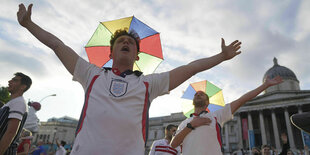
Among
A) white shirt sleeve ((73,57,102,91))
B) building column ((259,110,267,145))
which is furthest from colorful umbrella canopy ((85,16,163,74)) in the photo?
building column ((259,110,267,145))

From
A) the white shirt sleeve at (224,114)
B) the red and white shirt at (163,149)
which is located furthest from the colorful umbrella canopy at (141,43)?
the red and white shirt at (163,149)

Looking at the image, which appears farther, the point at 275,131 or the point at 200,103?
the point at 275,131

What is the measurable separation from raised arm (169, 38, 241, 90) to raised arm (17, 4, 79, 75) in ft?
3.38

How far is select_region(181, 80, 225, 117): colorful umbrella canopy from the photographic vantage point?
7148 mm

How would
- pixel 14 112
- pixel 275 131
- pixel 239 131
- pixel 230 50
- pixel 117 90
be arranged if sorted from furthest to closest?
pixel 239 131 < pixel 275 131 < pixel 14 112 < pixel 230 50 < pixel 117 90

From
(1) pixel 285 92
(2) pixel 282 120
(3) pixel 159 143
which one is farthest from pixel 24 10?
(2) pixel 282 120

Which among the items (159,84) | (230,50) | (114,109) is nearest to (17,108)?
(114,109)

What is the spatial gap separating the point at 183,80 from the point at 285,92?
43501mm

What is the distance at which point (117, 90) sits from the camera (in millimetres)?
2031

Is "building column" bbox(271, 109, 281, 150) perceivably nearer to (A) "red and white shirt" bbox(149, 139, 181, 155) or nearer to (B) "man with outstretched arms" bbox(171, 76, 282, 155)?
(A) "red and white shirt" bbox(149, 139, 181, 155)

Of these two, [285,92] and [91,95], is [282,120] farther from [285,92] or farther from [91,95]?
[91,95]

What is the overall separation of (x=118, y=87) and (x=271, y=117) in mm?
46608

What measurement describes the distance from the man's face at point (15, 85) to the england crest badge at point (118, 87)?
9.96 feet

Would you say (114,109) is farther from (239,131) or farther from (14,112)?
(239,131)
